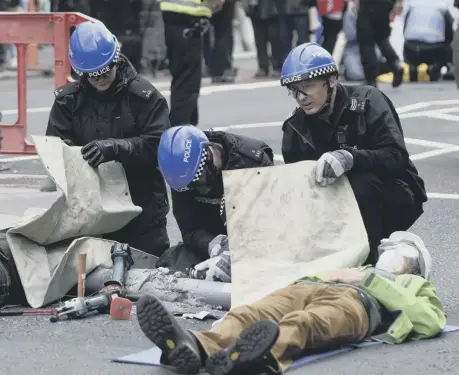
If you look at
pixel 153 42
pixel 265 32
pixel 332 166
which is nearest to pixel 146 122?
pixel 332 166

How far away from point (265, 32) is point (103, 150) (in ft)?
37.5

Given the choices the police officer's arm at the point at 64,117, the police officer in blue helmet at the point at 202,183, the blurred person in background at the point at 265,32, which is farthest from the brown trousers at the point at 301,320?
the blurred person in background at the point at 265,32

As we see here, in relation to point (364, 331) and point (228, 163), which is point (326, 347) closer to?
point (364, 331)

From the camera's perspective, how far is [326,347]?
6.02 meters

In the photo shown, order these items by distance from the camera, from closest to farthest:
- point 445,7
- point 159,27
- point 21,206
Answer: point 21,206, point 445,7, point 159,27

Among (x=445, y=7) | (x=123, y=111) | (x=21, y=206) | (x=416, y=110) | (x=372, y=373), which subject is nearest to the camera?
(x=372, y=373)

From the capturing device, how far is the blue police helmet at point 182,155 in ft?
22.9

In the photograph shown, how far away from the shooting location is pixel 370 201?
7234mm

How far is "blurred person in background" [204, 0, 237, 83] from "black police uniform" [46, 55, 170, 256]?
9.86 m

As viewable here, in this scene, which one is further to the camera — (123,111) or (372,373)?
(123,111)

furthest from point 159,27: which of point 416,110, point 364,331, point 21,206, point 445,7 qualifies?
point 364,331

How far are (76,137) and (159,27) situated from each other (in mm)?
11569

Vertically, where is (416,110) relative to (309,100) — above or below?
below

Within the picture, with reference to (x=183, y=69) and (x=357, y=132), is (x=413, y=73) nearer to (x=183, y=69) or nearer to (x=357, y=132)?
(x=183, y=69)
